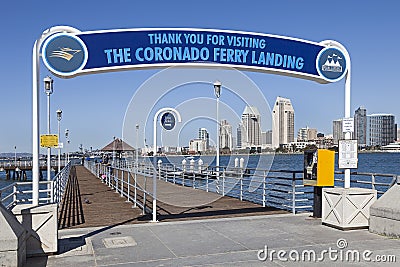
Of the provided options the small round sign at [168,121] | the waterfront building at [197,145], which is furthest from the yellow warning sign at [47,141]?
the waterfront building at [197,145]

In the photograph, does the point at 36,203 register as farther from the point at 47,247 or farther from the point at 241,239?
the point at 241,239

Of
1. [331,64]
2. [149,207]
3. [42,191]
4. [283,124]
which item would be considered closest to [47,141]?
[42,191]

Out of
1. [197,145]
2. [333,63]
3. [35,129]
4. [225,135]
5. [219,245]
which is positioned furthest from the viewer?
[225,135]

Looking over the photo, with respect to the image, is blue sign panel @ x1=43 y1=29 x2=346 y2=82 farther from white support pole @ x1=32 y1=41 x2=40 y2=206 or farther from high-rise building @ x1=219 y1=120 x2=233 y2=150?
high-rise building @ x1=219 y1=120 x2=233 y2=150

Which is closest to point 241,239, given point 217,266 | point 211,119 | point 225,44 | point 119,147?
point 217,266

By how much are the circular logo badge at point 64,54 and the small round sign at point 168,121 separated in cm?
288

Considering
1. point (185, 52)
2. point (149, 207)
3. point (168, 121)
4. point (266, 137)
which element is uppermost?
point (185, 52)

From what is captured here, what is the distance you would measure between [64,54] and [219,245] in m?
4.28

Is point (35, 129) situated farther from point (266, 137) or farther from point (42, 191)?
point (266, 137)

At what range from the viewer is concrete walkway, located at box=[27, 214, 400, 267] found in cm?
674

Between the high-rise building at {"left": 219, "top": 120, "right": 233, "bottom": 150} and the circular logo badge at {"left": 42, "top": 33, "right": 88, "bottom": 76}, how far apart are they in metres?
14.7

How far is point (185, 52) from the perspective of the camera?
942cm

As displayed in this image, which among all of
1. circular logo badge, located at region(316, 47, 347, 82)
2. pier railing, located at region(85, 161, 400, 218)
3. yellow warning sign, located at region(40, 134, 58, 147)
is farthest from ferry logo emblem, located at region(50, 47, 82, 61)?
circular logo badge, located at region(316, 47, 347, 82)

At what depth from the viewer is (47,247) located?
7.20 metres
